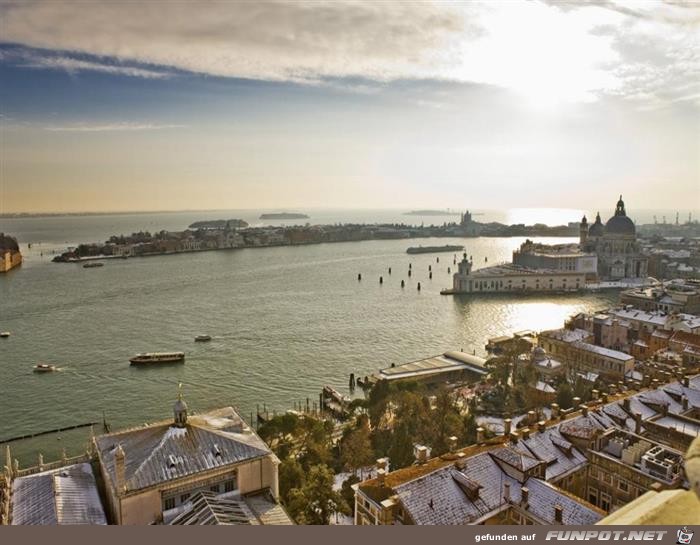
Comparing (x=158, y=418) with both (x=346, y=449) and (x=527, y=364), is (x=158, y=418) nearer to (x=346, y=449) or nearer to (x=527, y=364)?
(x=346, y=449)

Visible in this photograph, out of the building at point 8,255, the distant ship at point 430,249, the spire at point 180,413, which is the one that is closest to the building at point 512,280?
the distant ship at point 430,249

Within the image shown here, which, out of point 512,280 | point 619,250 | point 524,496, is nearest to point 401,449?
point 524,496

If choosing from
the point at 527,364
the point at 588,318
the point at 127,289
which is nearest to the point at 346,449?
the point at 527,364

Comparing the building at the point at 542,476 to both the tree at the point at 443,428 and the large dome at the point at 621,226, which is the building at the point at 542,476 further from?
the large dome at the point at 621,226

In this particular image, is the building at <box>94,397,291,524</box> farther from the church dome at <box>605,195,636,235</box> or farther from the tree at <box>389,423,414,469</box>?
the church dome at <box>605,195,636,235</box>

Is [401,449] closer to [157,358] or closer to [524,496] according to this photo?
[524,496]
